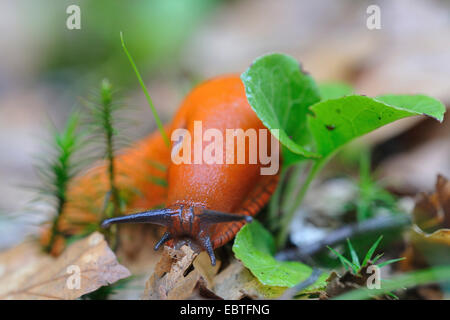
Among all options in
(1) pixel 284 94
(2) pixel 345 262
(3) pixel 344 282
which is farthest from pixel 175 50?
(3) pixel 344 282

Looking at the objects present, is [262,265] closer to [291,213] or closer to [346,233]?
[291,213]

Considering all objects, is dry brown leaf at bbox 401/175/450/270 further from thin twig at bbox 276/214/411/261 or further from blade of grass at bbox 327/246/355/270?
blade of grass at bbox 327/246/355/270

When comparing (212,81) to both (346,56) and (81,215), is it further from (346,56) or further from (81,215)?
(346,56)

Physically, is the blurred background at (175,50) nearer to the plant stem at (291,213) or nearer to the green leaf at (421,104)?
the plant stem at (291,213)

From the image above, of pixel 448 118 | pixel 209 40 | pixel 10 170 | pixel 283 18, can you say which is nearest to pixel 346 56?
pixel 448 118

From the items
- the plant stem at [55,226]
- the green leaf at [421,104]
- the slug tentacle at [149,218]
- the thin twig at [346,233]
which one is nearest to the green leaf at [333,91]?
the green leaf at [421,104]
